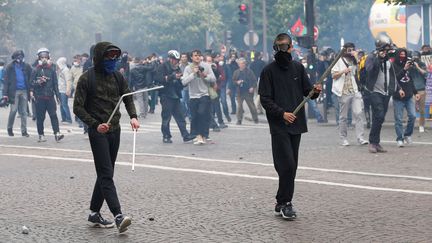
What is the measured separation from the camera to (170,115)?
62.2ft

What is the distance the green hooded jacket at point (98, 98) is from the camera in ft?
29.2

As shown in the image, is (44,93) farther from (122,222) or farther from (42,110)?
(122,222)

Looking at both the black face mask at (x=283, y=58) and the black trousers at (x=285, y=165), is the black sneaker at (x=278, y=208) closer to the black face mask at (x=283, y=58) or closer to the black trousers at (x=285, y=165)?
the black trousers at (x=285, y=165)

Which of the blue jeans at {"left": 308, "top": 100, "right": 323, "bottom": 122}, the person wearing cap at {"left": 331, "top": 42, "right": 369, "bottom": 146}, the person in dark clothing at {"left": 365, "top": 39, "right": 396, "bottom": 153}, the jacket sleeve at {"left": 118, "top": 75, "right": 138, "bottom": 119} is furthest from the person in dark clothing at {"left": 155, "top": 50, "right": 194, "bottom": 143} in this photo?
the jacket sleeve at {"left": 118, "top": 75, "right": 138, "bottom": 119}

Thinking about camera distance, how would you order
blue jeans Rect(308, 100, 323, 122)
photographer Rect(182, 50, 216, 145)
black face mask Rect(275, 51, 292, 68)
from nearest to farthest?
black face mask Rect(275, 51, 292, 68), photographer Rect(182, 50, 216, 145), blue jeans Rect(308, 100, 323, 122)

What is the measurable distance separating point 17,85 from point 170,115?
3.90 meters

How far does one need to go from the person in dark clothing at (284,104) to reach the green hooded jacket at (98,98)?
1.43m

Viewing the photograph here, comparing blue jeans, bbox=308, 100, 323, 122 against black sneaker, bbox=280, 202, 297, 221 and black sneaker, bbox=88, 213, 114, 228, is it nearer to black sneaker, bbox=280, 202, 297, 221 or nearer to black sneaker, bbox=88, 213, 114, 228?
black sneaker, bbox=280, 202, 297, 221

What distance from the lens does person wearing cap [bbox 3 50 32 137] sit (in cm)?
2083

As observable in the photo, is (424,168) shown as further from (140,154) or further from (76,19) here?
(76,19)

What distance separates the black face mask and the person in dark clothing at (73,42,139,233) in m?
1.46

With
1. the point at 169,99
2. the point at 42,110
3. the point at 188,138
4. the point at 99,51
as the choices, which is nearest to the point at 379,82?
the point at 188,138

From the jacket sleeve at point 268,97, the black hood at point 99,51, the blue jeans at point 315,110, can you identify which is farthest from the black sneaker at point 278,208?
the blue jeans at point 315,110

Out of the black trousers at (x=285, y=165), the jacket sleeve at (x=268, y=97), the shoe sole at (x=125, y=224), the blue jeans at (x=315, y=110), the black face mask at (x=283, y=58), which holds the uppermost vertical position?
the black face mask at (x=283, y=58)
